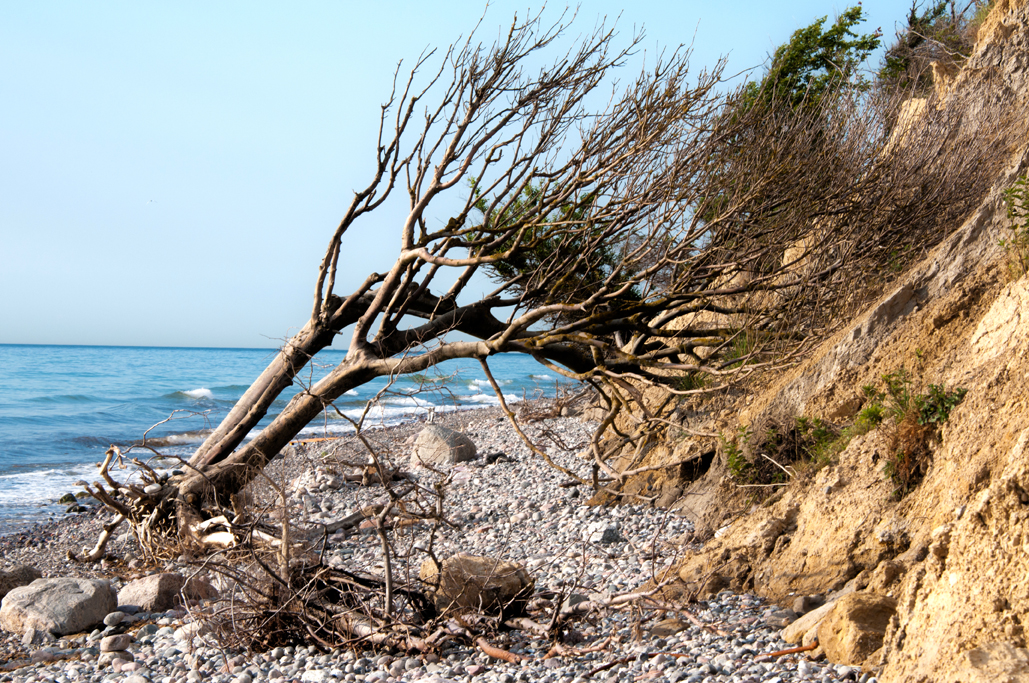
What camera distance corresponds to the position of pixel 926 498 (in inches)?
188

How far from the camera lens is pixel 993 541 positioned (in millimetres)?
3580

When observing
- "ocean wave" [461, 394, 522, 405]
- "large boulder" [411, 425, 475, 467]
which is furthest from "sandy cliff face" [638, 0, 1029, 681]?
"ocean wave" [461, 394, 522, 405]

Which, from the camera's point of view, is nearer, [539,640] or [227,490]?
[539,640]

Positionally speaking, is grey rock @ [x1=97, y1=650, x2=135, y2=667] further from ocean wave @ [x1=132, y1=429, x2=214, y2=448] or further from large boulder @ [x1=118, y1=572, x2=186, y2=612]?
ocean wave @ [x1=132, y1=429, x2=214, y2=448]

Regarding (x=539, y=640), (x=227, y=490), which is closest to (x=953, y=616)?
(x=539, y=640)

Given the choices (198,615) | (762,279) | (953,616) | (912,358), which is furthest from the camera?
(762,279)

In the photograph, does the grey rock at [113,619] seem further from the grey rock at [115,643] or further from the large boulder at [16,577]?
the large boulder at [16,577]

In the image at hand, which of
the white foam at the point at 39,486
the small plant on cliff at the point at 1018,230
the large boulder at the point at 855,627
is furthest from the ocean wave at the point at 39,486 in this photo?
the small plant on cliff at the point at 1018,230

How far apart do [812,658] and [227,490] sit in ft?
26.8

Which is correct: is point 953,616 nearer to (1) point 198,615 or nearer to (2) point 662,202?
(1) point 198,615

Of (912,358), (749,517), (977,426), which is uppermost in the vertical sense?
(912,358)

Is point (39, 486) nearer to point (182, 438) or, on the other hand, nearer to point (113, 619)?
point (182, 438)

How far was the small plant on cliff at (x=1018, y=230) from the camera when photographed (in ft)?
18.8

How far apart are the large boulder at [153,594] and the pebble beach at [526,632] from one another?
0.17 meters
